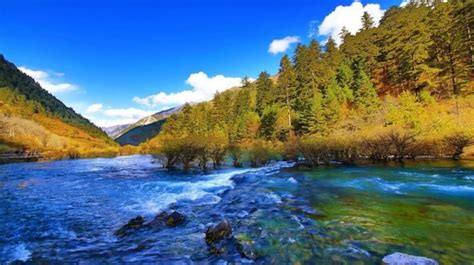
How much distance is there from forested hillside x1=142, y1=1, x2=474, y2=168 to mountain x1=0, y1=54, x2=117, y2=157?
2505 centimetres

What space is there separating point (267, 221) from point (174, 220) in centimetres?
342

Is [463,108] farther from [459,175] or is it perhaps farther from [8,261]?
[8,261]

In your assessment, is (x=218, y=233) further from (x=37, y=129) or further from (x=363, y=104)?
(x=37, y=129)

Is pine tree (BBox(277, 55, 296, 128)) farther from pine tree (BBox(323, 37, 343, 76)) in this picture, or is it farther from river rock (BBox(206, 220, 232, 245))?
river rock (BBox(206, 220, 232, 245))

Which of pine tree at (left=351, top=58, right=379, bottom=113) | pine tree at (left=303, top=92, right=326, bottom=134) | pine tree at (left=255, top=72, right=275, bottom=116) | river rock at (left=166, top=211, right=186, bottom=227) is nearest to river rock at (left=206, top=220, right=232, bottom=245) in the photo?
river rock at (left=166, top=211, right=186, bottom=227)

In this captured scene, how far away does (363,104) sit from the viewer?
5238cm

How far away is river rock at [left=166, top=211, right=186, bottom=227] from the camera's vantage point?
10.9 metres

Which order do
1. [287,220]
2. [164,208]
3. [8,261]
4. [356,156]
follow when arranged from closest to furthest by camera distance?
[8,261] < [287,220] < [164,208] < [356,156]

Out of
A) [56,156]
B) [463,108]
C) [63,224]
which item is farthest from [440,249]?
[56,156]

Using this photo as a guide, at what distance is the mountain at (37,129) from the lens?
88.1 metres

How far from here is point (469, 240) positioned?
7938mm

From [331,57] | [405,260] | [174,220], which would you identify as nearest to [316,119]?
[331,57]

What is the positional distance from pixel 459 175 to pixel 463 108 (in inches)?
1135

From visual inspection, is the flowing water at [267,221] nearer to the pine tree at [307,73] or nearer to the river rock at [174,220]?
the river rock at [174,220]
